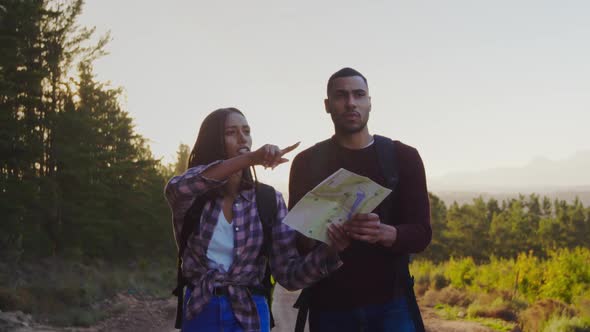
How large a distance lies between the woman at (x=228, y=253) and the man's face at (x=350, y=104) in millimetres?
546

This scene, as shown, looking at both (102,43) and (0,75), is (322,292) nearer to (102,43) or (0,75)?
(0,75)

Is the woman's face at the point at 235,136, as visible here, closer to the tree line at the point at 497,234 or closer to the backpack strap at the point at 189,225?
the backpack strap at the point at 189,225

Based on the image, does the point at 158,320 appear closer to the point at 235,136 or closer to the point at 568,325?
the point at 568,325

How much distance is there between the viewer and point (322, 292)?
319 centimetres

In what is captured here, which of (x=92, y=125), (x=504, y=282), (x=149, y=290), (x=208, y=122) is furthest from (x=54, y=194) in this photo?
(x=208, y=122)

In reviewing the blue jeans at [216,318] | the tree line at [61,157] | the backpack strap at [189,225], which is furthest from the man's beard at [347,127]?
the tree line at [61,157]

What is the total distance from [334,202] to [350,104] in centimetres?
78

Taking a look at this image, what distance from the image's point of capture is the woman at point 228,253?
2.88 metres

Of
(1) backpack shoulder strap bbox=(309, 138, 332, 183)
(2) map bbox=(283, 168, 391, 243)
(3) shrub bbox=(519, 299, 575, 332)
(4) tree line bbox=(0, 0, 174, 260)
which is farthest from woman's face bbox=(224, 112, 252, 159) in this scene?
(4) tree line bbox=(0, 0, 174, 260)

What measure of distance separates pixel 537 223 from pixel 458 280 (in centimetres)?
5925

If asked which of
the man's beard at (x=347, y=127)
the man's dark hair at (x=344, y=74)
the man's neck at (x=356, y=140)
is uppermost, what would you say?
the man's dark hair at (x=344, y=74)

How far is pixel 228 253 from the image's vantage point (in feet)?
9.66

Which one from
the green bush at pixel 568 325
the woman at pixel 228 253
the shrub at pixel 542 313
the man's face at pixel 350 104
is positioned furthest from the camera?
the shrub at pixel 542 313

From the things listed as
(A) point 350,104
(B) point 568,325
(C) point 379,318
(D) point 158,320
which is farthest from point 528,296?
(A) point 350,104
